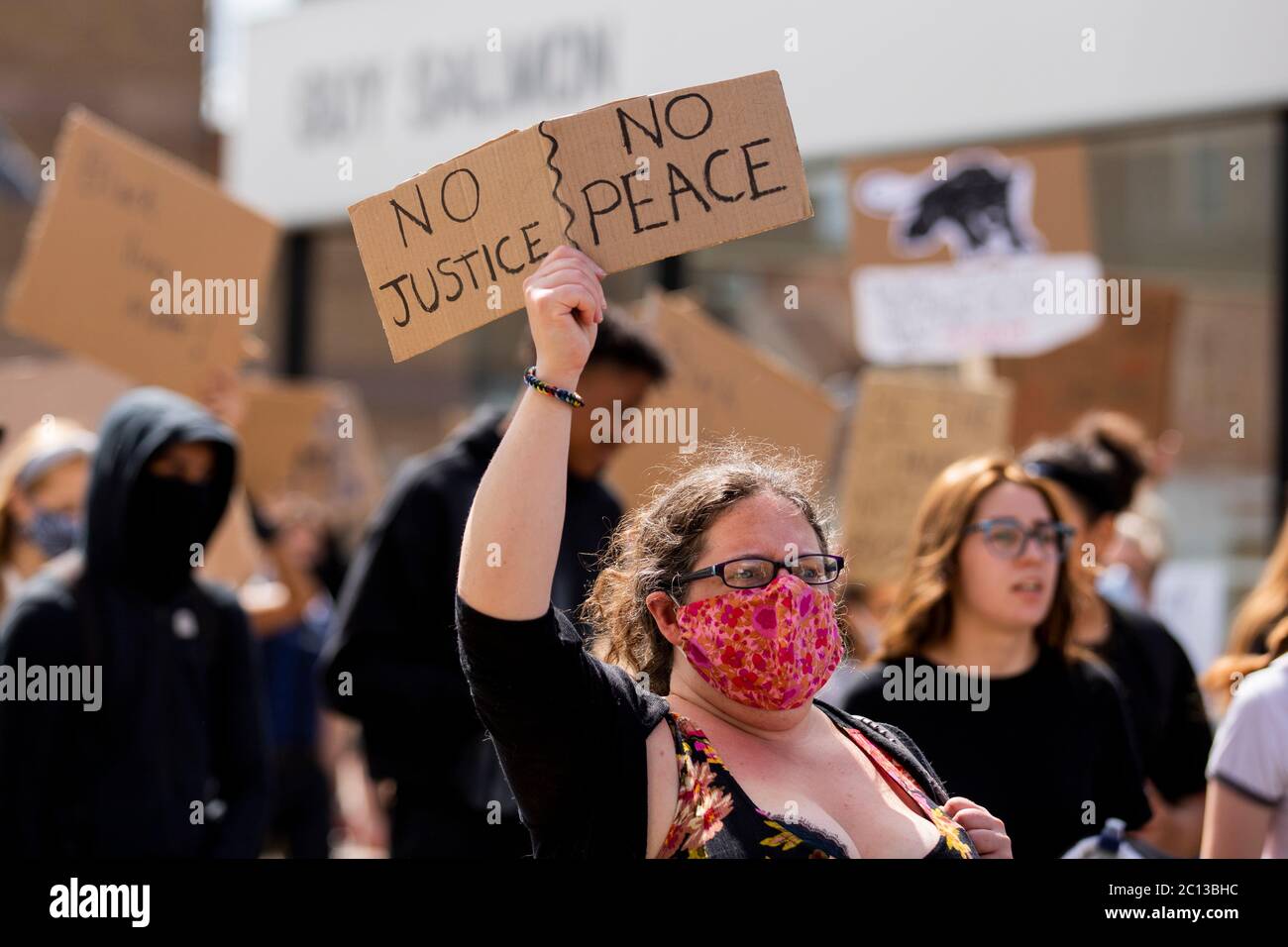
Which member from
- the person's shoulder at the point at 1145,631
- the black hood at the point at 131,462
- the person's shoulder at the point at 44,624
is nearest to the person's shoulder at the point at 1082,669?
the person's shoulder at the point at 1145,631

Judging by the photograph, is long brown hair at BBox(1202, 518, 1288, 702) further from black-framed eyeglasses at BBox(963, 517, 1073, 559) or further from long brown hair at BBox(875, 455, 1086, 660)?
black-framed eyeglasses at BBox(963, 517, 1073, 559)

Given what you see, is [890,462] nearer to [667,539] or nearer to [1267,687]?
[1267,687]

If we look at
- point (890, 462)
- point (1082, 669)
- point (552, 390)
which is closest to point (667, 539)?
point (552, 390)

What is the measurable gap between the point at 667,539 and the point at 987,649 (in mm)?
1354

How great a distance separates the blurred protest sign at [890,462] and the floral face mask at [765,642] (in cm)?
287

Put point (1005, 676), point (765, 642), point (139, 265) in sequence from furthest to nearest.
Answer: point (139, 265)
point (1005, 676)
point (765, 642)

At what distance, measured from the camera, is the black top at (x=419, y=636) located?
3432 millimetres

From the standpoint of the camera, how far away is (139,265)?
14.9ft

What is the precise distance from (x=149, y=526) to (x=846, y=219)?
4080mm

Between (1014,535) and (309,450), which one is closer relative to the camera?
(1014,535)

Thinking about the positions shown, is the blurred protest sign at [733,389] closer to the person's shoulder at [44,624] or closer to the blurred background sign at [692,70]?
the person's shoulder at [44,624]

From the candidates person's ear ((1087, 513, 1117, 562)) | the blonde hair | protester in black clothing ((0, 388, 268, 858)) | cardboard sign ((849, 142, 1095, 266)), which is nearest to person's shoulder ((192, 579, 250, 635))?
protester in black clothing ((0, 388, 268, 858))

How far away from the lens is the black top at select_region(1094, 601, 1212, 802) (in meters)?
3.57
